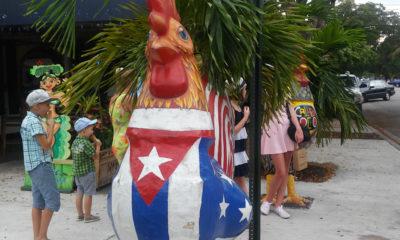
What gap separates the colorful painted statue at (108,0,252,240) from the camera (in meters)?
1.62

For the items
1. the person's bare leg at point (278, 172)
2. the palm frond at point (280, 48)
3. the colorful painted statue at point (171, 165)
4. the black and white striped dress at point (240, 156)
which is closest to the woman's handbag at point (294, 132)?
the person's bare leg at point (278, 172)

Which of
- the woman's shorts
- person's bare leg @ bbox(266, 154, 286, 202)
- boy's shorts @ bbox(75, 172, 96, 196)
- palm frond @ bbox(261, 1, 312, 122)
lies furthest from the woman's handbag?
boy's shorts @ bbox(75, 172, 96, 196)

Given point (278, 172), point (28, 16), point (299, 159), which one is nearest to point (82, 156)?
point (278, 172)

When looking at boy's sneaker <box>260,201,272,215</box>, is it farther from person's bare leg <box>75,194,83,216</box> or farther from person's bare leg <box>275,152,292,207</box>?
person's bare leg <box>75,194,83,216</box>

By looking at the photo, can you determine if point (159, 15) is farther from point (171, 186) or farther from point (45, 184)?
point (45, 184)

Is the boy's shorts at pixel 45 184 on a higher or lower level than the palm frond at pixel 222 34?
lower

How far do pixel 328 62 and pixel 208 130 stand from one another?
3.90m

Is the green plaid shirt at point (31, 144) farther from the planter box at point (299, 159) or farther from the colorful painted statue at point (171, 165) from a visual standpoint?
the planter box at point (299, 159)

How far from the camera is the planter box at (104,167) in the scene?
6.59 meters

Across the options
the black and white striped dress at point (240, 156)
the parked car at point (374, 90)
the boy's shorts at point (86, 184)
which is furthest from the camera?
the parked car at point (374, 90)

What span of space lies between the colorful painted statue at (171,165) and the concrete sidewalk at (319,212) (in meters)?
3.14

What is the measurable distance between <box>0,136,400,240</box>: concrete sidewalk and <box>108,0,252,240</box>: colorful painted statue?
10.3ft

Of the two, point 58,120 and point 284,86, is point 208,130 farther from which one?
point 58,120

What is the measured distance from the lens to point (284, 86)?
242 centimetres
